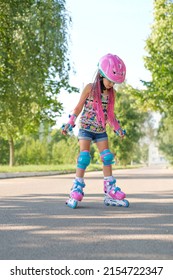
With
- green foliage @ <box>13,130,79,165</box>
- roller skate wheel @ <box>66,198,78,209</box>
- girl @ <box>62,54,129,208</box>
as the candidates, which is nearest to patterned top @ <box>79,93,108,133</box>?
girl @ <box>62,54,129,208</box>

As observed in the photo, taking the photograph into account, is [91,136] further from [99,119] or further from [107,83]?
[107,83]

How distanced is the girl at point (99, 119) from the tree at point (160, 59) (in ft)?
71.1

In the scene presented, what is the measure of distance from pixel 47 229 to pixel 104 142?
2.43 metres

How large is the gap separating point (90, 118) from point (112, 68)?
72 centimetres

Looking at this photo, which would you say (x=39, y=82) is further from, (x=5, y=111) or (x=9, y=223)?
(x=9, y=223)

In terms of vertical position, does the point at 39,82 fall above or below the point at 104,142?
above

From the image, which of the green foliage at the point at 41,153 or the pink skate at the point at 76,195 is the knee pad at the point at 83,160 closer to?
the pink skate at the point at 76,195

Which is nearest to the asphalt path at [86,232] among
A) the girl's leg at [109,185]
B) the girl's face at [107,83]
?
the girl's leg at [109,185]

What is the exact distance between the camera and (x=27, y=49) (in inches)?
848

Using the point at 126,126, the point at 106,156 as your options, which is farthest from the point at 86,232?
the point at 126,126

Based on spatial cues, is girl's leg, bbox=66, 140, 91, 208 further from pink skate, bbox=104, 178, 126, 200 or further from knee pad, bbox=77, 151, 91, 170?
pink skate, bbox=104, 178, 126, 200

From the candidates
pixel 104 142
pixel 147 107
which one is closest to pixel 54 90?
pixel 147 107

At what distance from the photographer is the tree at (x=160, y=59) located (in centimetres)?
2908

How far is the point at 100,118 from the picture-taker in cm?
712
